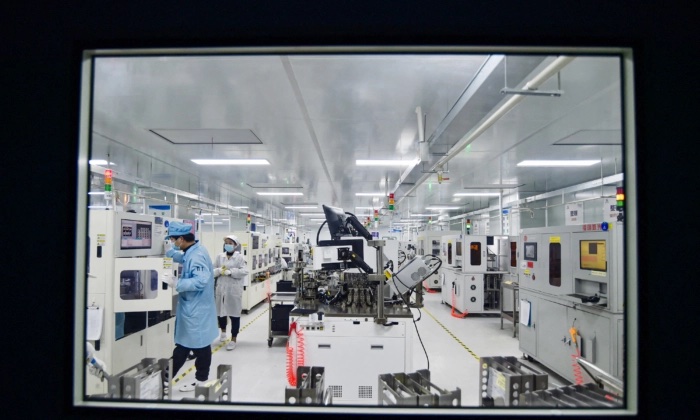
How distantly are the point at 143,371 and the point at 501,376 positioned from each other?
181cm

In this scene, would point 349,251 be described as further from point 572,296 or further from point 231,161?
point 231,161

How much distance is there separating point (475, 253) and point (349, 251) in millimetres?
4654

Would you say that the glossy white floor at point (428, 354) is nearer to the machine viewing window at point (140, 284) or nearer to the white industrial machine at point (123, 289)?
the white industrial machine at point (123, 289)

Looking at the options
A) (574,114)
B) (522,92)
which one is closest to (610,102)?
(574,114)

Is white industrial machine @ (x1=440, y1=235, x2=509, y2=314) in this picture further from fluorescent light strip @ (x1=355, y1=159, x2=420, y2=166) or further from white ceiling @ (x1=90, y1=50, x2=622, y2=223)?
fluorescent light strip @ (x1=355, y1=159, x2=420, y2=166)

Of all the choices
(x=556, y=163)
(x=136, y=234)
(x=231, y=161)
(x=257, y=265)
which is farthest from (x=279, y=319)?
(x=556, y=163)

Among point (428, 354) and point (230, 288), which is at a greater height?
point (230, 288)

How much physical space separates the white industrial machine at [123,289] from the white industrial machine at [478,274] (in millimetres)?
5735

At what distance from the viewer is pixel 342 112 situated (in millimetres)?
4090

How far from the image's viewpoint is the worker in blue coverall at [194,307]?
3355 millimetres

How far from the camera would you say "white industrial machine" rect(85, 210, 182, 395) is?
11.1 feet

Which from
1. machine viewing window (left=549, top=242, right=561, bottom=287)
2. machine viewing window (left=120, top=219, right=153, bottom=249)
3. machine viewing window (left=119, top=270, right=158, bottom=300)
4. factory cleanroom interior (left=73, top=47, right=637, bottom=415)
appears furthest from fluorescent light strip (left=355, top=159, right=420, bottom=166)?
machine viewing window (left=119, top=270, right=158, bottom=300)

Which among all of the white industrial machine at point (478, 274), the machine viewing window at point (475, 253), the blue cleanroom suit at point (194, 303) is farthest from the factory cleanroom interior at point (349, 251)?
the machine viewing window at point (475, 253)

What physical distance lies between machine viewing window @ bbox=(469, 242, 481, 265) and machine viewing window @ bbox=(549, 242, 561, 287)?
3.04m
